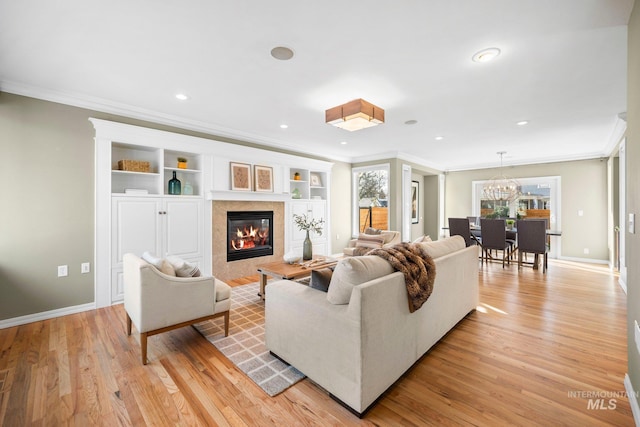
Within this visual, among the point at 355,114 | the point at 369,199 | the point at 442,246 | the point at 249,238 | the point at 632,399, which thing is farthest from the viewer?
the point at 369,199

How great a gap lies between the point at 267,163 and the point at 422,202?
5.44 meters

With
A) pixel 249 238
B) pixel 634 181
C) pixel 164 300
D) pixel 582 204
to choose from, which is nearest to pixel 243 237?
pixel 249 238

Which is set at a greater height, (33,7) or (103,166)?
(33,7)

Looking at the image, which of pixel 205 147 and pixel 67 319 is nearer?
pixel 67 319

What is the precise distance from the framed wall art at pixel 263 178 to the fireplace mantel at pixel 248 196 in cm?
13

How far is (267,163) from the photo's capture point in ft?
16.8

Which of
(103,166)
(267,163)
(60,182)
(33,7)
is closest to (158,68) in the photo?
(33,7)

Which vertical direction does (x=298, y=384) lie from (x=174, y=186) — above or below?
below

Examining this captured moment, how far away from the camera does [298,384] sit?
1.92 metres

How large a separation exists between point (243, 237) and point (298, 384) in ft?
10.7

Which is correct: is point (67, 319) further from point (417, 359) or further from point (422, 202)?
point (422, 202)

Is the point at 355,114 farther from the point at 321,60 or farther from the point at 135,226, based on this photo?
the point at 135,226

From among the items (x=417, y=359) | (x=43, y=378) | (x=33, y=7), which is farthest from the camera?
(x=417, y=359)

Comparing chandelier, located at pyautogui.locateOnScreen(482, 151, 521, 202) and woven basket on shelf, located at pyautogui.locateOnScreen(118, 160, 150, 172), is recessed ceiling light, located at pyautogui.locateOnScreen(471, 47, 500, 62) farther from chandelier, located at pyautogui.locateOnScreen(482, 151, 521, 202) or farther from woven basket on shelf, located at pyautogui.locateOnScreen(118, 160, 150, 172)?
chandelier, located at pyautogui.locateOnScreen(482, 151, 521, 202)
